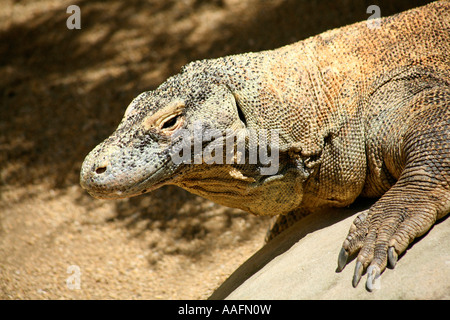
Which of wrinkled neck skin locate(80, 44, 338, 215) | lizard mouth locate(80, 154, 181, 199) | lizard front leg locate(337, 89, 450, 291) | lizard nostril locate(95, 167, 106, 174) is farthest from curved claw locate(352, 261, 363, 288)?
lizard nostril locate(95, 167, 106, 174)

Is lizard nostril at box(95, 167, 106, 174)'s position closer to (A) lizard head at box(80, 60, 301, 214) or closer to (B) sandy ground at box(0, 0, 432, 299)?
(A) lizard head at box(80, 60, 301, 214)

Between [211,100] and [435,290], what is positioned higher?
[211,100]

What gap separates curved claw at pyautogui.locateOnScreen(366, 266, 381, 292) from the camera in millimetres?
2902

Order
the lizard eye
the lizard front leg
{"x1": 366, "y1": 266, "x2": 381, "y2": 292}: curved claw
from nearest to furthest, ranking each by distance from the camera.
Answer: {"x1": 366, "y1": 266, "x2": 381, "y2": 292}: curved claw < the lizard front leg < the lizard eye

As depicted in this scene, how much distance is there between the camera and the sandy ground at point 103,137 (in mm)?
5930

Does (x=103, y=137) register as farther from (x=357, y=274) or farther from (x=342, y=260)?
(x=357, y=274)

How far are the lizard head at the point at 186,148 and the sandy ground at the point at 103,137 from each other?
2.31m

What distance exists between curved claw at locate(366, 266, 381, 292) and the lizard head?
100 cm

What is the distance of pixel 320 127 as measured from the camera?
12.1ft

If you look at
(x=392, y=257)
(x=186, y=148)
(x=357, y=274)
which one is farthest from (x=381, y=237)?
(x=186, y=148)

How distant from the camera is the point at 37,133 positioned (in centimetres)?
772
